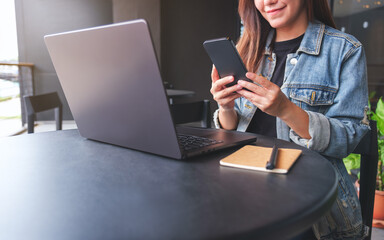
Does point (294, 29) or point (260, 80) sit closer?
point (260, 80)

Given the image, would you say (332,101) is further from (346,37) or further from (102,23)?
(102,23)

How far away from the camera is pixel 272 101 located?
0.74 metres

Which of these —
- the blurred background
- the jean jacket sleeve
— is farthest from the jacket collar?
the blurred background

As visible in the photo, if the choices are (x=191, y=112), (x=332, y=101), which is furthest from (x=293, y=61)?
(x=191, y=112)

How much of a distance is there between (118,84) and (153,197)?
10.4 inches

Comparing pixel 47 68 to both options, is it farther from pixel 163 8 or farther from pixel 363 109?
pixel 363 109

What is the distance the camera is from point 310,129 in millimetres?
823

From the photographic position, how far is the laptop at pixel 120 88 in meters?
0.53

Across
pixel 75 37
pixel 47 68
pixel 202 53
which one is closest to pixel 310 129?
pixel 75 37

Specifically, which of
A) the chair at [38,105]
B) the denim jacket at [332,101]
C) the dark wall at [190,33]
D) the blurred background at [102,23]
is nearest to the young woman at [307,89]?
the denim jacket at [332,101]

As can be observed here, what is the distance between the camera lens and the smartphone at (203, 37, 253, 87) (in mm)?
748

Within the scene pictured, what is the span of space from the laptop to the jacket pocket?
0.36m

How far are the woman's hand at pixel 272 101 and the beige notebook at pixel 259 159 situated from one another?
0.13 meters

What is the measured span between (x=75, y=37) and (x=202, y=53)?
17.4ft
